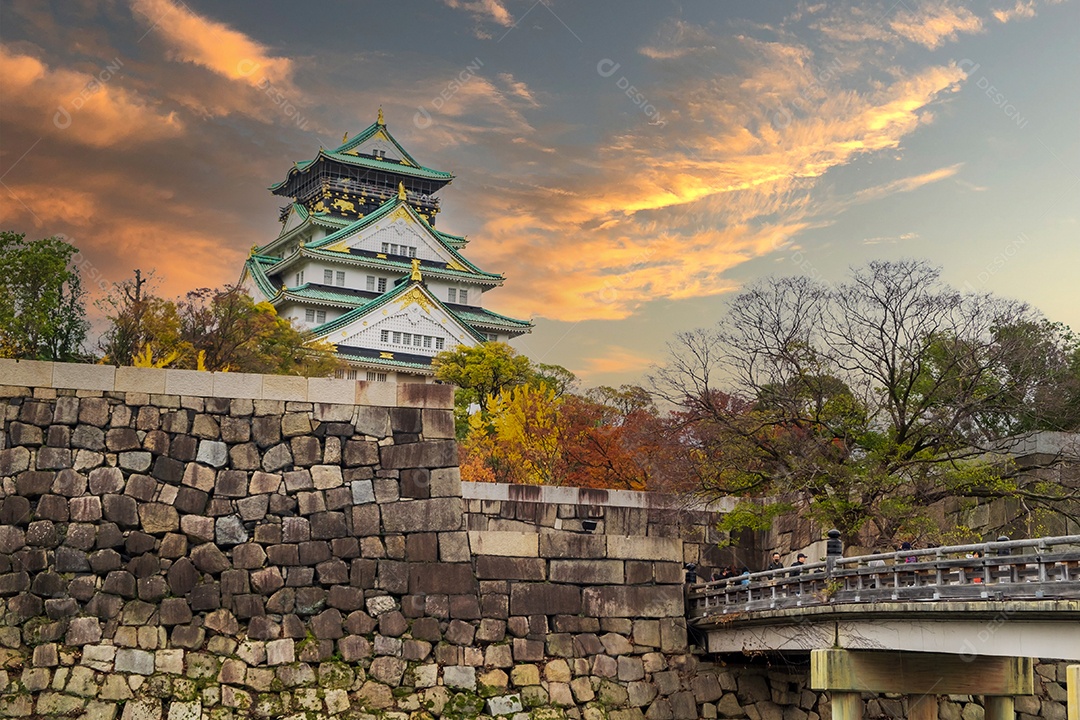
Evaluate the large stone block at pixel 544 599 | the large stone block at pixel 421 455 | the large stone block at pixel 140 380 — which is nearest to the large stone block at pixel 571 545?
the large stone block at pixel 544 599

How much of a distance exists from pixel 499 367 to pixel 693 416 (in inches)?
802

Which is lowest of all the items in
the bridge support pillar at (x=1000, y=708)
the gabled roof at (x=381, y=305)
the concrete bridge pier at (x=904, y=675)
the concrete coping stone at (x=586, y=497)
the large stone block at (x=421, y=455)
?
the bridge support pillar at (x=1000, y=708)

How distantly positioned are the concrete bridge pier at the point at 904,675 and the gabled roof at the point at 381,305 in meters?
35.5

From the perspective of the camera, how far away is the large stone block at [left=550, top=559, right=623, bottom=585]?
18781 mm

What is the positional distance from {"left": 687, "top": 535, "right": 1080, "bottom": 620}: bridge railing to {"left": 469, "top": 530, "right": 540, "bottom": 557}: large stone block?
3.09 m

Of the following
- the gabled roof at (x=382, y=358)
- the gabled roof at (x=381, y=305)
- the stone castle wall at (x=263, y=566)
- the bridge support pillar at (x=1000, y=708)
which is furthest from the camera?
the gabled roof at (x=382, y=358)

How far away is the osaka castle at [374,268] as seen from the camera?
51.6m

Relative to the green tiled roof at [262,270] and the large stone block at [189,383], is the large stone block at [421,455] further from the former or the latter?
the green tiled roof at [262,270]

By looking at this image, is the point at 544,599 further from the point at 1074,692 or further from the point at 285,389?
the point at 1074,692

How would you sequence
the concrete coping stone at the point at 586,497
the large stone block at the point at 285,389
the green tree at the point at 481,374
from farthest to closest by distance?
the green tree at the point at 481,374, the concrete coping stone at the point at 586,497, the large stone block at the point at 285,389

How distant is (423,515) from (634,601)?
3979mm

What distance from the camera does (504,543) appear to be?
18.5 metres

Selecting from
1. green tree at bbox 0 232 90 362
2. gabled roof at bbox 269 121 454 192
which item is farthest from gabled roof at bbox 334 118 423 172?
green tree at bbox 0 232 90 362

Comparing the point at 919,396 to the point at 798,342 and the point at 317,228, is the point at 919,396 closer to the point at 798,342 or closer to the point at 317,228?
the point at 798,342
